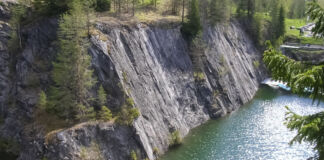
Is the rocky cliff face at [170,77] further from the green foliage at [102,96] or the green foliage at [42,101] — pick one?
the green foliage at [42,101]

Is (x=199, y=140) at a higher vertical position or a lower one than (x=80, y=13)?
lower

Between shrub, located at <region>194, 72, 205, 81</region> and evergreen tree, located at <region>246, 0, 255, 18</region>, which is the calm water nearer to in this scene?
shrub, located at <region>194, 72, 205, 81</region>

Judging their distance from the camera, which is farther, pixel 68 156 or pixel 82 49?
pixel 82 49

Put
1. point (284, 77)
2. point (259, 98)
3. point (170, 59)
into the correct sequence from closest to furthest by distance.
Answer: point (284, 77), point (170, 59), point (259, 98)

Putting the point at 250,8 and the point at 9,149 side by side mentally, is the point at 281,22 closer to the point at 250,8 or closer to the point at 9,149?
the point at 250,8

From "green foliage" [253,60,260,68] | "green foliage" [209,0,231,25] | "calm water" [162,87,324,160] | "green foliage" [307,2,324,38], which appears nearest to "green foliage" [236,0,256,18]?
"green foliage" [209,0,231,25]

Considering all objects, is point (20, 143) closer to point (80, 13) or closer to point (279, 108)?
point (80, 13)

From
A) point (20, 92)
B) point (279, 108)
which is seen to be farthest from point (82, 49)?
point (279, 108)
